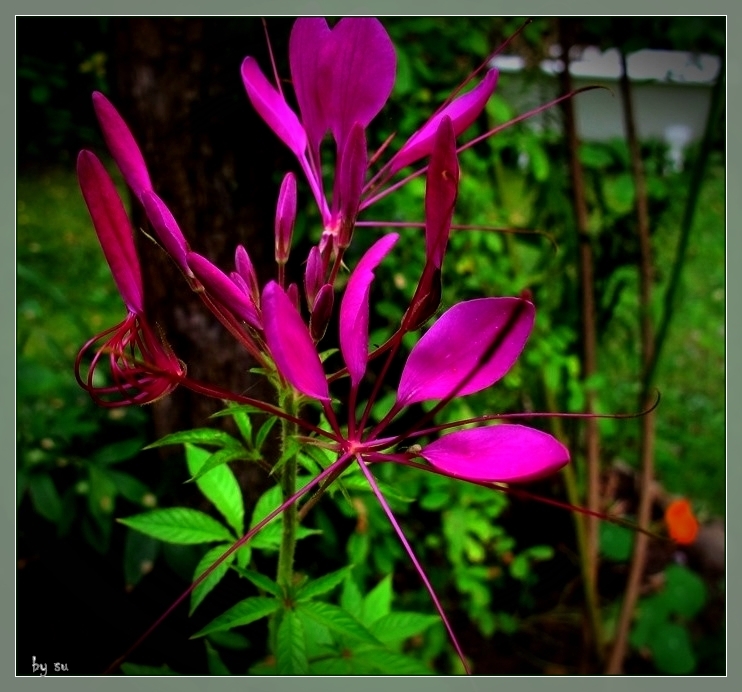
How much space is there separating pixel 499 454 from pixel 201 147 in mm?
481

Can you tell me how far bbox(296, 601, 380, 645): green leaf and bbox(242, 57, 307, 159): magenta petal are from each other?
26 cm

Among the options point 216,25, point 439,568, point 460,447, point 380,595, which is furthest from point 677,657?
point 216,25

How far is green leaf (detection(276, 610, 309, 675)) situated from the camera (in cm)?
41

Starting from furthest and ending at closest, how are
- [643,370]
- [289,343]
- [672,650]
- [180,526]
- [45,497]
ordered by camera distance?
[643,370] → [672,650] → [45,497] → [180,526] → [289,343]

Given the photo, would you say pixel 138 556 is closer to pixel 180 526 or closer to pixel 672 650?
pixel 180 526

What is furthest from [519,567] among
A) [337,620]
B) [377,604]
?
[337,620]

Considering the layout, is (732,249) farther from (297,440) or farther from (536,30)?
(297,440)

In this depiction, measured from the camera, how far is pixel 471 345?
0.97ft

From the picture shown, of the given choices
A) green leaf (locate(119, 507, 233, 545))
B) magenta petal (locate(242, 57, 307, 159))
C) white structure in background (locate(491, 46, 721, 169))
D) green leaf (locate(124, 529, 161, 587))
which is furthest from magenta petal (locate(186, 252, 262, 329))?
white structure in background (locate(491, 46, 721, 169))

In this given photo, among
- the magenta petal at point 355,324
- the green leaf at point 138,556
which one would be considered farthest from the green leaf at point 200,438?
the green leaf at point 138,556

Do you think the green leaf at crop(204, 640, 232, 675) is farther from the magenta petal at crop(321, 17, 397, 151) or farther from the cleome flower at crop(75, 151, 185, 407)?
the magenta petal at crop(321, 17, 397, 151)

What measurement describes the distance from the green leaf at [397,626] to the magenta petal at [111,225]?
1.20ft

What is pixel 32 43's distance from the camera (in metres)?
0.66

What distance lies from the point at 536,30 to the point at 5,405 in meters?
0.76
